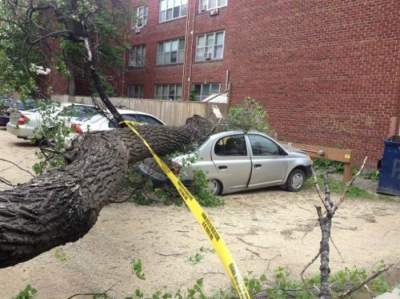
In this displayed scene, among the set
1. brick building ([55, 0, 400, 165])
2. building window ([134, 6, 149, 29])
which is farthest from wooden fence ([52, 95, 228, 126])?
building window ([134, 6, 149, 29])

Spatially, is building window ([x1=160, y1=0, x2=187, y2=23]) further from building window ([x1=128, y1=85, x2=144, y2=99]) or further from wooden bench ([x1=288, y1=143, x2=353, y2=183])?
wooden bench ([x1=288, y1=143, x2=353, y2=183])

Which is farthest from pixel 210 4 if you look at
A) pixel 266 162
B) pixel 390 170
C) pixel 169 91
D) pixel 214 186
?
pixel 214 186

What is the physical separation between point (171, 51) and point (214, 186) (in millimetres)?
21691

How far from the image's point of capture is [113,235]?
6.04 m

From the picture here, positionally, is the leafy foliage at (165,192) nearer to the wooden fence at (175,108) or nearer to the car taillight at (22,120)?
the car taillight at (22,120)

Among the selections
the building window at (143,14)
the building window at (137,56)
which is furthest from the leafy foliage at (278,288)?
the building window at (137,56)

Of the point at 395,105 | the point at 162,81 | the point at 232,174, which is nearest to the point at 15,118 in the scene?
the point at 232,174

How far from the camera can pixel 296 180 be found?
1012 cm

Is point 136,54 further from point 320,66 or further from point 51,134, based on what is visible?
point 51,134

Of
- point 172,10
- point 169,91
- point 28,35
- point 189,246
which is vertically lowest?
point 189,246

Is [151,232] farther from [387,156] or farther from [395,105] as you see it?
[395,105]

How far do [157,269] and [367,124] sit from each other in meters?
10.4

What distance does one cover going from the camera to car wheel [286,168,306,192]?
10008 millimetres

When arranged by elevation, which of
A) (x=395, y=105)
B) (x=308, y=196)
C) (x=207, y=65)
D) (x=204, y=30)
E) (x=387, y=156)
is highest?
(x=204, y=30)
